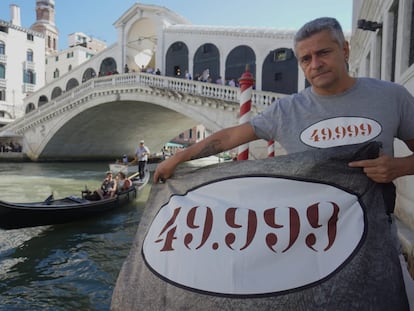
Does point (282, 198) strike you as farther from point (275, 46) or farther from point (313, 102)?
point (275, 46)

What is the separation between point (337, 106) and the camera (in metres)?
1.11

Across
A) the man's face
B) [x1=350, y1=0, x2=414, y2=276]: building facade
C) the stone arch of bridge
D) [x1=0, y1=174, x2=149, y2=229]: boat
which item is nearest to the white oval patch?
the man's face

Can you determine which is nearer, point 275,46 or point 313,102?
point 313,102

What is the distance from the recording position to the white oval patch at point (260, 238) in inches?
38.9

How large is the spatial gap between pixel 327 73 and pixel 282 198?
0.41 metres

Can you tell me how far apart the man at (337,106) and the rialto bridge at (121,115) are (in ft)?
26.8

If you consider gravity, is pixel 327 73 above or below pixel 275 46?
below

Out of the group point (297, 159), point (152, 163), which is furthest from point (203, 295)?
point (152, 163)

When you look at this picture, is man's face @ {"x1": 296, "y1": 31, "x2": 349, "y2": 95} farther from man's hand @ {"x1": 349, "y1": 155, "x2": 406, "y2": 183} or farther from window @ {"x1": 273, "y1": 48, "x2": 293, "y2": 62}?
window @ {"x1": 273, "y1": 48, "x2": 293, "y2": 62}

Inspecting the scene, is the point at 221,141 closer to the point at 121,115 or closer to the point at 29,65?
the point at 121,115

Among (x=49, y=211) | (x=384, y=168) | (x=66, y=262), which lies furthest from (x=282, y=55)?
(x=384, y=168)

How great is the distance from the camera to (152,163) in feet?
47.9

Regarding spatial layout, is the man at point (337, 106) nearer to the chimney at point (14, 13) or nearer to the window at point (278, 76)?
the window at point (278, 76)

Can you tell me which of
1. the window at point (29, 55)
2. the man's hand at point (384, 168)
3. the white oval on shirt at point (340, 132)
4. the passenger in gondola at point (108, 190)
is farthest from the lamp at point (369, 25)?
the window at point (29, 55)
